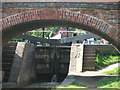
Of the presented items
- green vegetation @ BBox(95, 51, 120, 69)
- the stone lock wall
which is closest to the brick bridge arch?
the stone lock wall

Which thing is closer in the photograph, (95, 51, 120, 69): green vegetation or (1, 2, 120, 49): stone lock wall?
(1, 2, 120, 49): stone lock wall

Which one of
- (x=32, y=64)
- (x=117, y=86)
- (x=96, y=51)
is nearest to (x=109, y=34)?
(x=117, y=86)

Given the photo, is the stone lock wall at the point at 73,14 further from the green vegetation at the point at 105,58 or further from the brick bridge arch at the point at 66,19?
the green vegetation at the point at 105,58

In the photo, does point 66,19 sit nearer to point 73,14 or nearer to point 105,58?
point 73,14

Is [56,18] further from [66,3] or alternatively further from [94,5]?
[94,5]

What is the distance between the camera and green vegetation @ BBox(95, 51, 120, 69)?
15.4 meters

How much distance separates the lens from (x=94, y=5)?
832 centimetres

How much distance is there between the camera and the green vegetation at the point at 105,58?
1537 cm

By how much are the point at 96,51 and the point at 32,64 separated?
474 cm

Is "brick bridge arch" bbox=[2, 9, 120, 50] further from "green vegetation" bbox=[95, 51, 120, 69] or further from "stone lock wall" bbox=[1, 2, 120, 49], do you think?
"green vegetation" bbox=[95, 51, 120, 69]

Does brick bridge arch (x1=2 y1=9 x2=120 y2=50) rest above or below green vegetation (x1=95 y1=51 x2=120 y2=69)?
above

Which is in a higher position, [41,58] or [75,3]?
[75,3]

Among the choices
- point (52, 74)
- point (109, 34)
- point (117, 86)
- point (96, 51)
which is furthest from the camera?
point (52, 74)

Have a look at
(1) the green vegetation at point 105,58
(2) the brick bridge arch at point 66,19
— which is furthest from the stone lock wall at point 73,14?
(1) the green vegetation at point 105,58
